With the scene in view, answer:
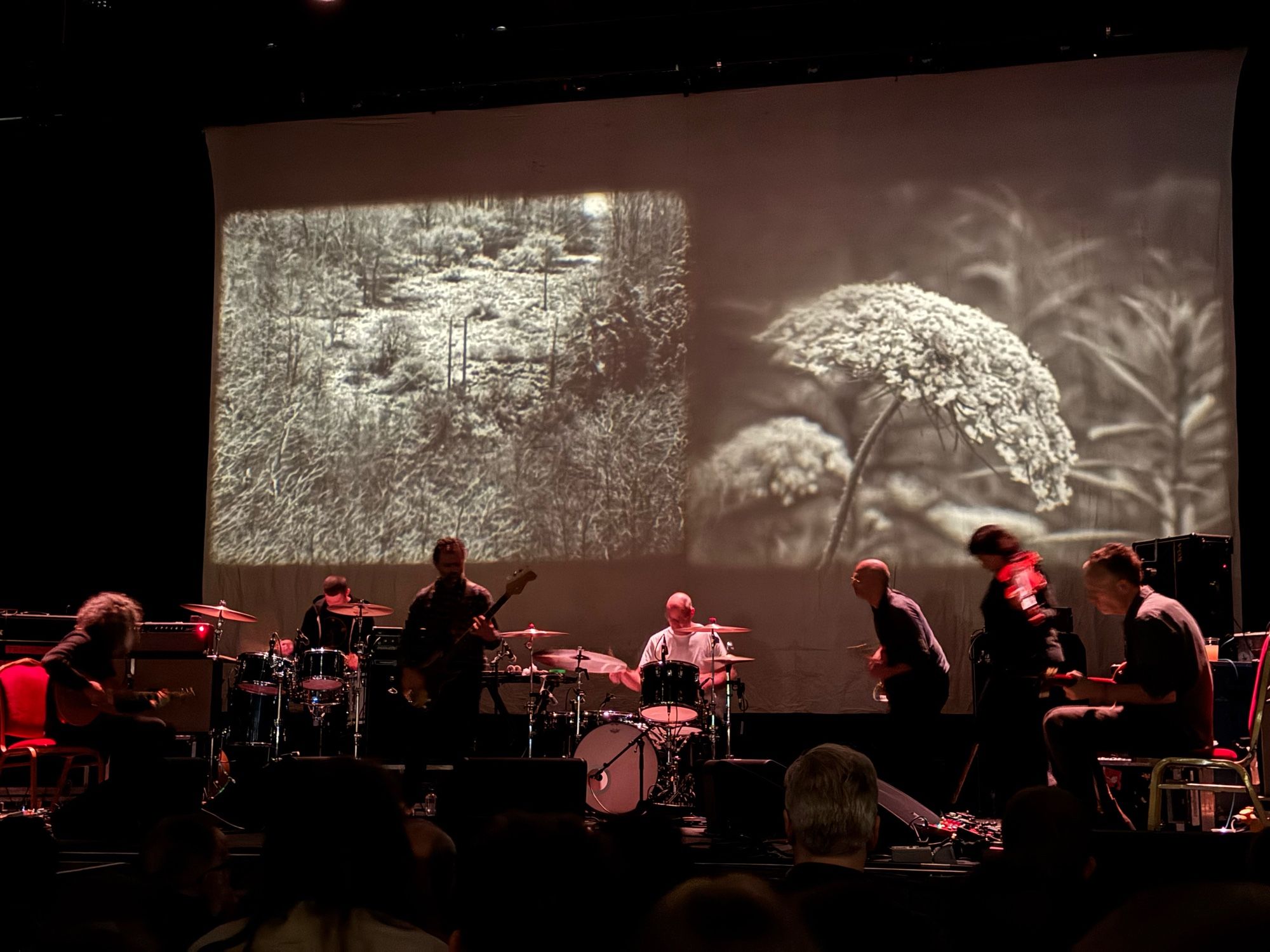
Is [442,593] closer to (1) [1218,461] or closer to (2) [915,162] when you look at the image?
(2) [915,162]

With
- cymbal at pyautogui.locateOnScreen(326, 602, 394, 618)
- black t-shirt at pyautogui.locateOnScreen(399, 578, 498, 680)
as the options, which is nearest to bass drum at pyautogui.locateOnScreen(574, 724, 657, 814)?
black t-shirt at pyautogui.locateOnScreen(399, 578, 498, 680)

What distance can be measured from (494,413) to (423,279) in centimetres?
115

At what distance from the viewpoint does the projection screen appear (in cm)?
794

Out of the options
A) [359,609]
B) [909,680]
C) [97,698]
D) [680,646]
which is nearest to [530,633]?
[680,646]

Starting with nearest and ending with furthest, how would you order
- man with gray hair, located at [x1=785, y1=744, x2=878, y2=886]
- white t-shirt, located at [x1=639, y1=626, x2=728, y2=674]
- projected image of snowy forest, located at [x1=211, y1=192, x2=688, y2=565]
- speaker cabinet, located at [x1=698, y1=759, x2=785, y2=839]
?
1. man with gray hair, located at [x1=785, y1=744, x2=878, y2=886]
2. speaker cabinet, located at [x1=698, y1=759, x2=785, y2=839]
3. white t-shirt, located at [x1=639, y1=626, x2=728, y2=674]
4. projected image of snowy forest, located at [x1=211, y1=192, x2=688, y2=565]

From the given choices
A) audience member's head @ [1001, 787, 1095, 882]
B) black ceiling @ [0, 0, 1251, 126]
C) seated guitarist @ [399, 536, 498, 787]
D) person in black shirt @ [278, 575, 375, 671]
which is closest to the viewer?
audience member's head @ [1001, 787, 1095, 882]

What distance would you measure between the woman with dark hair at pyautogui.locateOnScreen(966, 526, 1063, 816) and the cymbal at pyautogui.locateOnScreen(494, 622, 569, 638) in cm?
278

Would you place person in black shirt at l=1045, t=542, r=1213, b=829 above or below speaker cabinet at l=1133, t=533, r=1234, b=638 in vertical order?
below

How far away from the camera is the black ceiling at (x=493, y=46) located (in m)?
7.85

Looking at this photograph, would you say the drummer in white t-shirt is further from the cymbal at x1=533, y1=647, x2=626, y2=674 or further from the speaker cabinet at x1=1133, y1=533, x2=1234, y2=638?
the speaker cabinet at x1=1133, y1=533, x2=1234, y2=638

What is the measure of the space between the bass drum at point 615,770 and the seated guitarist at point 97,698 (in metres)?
2.52

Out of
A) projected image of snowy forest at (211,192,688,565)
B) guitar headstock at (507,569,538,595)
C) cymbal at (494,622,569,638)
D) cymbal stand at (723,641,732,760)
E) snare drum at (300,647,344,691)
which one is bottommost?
cymbal stand at (723,641,732,760)

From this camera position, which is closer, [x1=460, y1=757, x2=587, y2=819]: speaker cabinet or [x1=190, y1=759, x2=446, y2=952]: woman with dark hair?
[x1=190, y1=759, x2=446, y2=952]: woman with dark hair

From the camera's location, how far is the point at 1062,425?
7.95m
